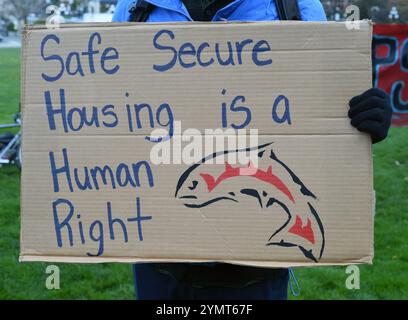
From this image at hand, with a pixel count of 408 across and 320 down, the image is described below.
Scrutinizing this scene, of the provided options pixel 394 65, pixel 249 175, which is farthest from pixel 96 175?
pixel 394 65

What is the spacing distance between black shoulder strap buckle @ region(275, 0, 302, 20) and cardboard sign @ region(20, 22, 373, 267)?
8cm

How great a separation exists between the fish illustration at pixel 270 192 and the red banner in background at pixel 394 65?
7134mm

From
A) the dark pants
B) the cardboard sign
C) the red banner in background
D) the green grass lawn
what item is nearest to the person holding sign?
the dark pants

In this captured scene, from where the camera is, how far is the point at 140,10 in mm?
1784

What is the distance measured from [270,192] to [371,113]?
36 centimetres

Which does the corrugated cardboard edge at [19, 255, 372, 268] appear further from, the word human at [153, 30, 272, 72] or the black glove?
the word human at [153, 30, 272, 72]

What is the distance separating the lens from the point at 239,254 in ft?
5.38

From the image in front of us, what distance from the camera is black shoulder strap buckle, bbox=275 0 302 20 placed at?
170 cm

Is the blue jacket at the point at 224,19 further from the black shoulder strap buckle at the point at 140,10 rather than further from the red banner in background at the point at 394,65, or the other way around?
→ the red banner in background at the point at 394,65

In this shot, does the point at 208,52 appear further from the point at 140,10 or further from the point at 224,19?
the point at 140,10

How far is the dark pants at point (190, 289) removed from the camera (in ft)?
5.79

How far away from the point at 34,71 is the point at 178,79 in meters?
0.44
